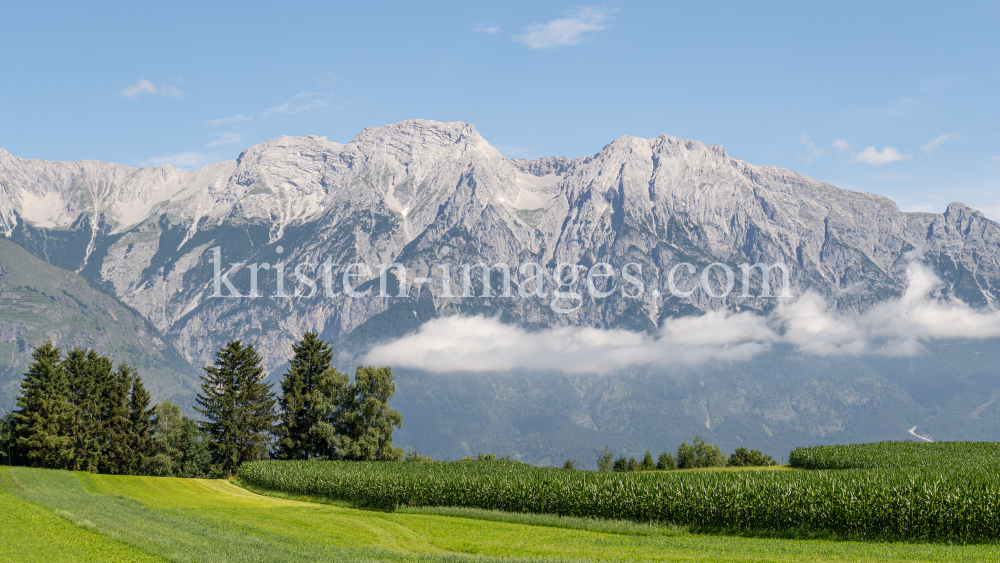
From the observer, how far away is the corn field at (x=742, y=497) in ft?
145

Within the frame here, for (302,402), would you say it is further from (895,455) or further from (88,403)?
(895,455)

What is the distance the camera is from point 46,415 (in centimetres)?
9394

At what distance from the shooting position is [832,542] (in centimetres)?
4378

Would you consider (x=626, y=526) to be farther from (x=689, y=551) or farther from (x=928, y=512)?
(x=928, y=512)

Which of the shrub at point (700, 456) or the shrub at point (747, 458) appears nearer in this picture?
the shrub at point (747, 458)

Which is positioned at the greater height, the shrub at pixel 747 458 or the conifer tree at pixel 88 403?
the conifer tree at pixel 88 403

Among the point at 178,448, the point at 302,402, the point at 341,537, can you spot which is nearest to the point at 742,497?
the point at 341,537

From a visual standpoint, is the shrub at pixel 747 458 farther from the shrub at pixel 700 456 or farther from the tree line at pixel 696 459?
the shrub at pixel 700 456

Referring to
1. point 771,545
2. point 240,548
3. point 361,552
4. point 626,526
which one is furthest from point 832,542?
point 240,548

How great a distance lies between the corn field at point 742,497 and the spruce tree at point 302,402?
34.8m

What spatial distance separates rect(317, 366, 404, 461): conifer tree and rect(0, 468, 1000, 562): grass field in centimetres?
3581

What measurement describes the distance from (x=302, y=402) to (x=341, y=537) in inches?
2349

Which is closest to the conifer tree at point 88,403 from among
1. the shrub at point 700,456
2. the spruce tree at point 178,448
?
the spruce tree at point 178,448

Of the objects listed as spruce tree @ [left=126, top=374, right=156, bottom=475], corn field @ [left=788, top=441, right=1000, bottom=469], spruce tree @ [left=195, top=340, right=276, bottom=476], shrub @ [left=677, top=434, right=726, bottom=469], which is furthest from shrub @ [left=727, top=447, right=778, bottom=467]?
spruce tree @ [left=126, top=374, right=156, bottom=475]
